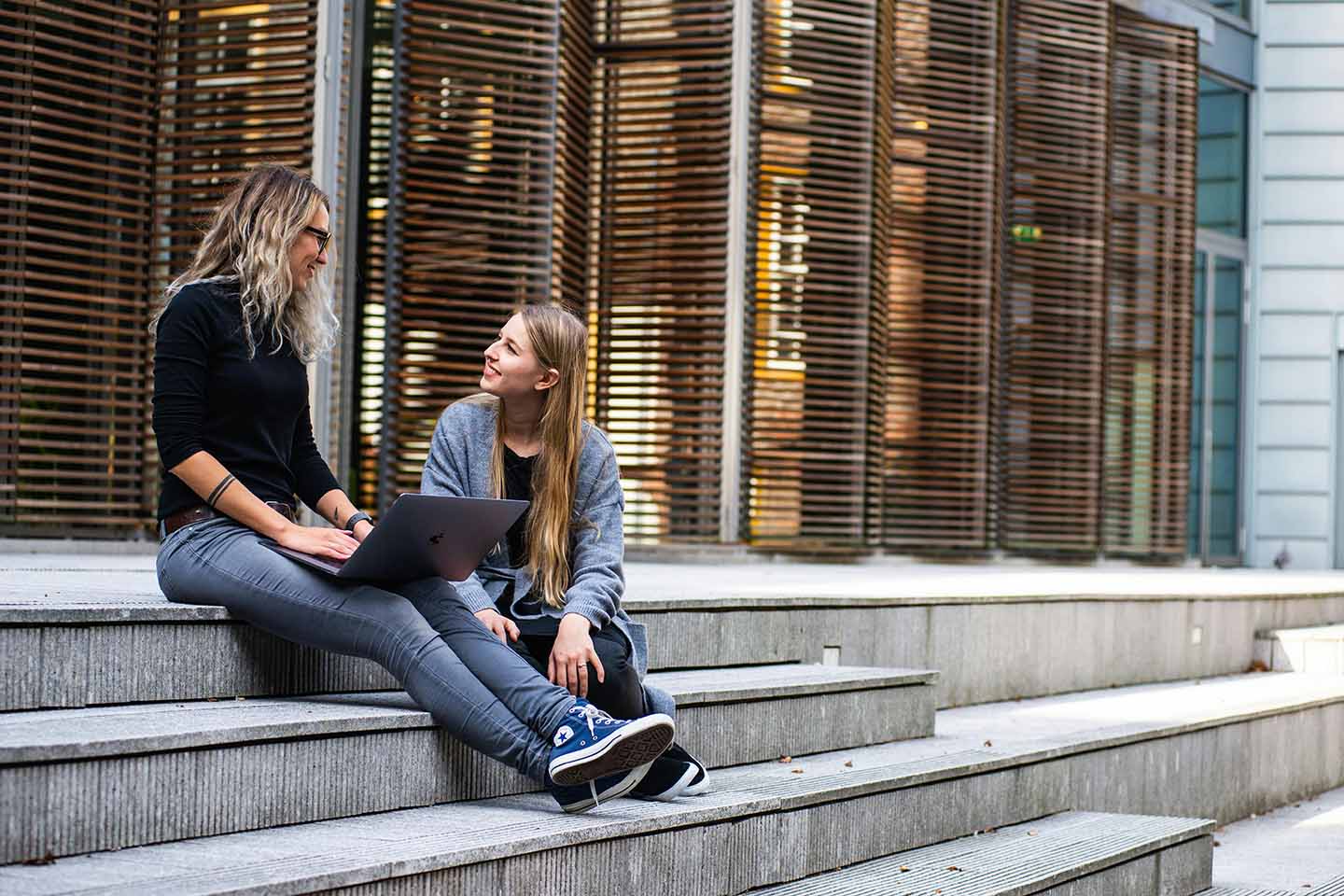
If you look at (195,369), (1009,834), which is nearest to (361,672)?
(195,369)

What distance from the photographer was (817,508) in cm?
1083

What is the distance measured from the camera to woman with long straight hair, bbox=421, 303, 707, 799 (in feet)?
12.4

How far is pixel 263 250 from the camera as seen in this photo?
12.2ft

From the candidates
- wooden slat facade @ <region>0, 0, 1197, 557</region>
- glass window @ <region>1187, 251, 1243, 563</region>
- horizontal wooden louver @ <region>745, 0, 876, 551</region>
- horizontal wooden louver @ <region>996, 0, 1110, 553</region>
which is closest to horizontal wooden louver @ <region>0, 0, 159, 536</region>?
wooden slat facade @ <region>0, 0, 1197, 557</region>

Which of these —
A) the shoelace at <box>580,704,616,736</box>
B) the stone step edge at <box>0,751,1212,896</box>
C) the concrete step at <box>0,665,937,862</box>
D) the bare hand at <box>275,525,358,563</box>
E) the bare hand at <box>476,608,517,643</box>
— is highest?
the bare hand at <box>275,525,358,563</box>

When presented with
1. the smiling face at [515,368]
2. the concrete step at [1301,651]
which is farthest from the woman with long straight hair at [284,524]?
the concrete step at [1301,651]

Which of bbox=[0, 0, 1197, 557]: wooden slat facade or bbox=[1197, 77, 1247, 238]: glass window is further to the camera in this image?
bbox=[1197, 77, 1247, 238]: glass window

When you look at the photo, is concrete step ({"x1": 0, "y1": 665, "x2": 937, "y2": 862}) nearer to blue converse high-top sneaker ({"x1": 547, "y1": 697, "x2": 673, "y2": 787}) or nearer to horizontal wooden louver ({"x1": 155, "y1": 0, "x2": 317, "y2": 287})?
blue converse high-top sneaker ({"x1": 547, "y1": 697, "x2": 673, "y2": 787})

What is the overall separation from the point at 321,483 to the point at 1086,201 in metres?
10.5

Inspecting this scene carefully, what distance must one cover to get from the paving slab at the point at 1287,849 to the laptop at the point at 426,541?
3.00m

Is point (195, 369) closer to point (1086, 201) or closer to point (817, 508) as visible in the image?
point (817, 508)

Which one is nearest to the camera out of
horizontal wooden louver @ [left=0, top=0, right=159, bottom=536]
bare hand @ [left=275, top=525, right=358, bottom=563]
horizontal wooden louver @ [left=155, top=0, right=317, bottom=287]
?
bare hand @ [left=275, top=525, right=358, bottom=563]

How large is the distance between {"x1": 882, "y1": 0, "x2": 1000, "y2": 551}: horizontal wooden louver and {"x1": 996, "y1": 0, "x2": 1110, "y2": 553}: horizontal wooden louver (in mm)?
818

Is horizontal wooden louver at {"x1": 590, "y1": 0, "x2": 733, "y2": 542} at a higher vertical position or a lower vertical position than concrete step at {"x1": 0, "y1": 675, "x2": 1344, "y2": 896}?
higher
